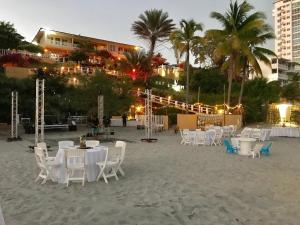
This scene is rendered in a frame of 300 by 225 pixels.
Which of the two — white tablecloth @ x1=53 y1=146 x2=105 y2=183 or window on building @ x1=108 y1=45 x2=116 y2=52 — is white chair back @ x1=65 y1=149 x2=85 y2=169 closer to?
white tablecloth @ x1=53 y1=146 x2=105 y2=183

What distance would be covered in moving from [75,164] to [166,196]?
7.84ft

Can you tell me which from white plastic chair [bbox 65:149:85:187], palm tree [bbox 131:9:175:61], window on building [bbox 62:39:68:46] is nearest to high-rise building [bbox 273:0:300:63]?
window on building [bbox 62:39:68:46]

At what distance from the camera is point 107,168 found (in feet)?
27.1

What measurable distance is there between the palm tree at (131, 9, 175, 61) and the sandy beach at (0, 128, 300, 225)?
32.5 meters

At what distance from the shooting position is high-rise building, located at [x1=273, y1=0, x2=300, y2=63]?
440 feet

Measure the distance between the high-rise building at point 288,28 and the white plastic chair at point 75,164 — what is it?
139m

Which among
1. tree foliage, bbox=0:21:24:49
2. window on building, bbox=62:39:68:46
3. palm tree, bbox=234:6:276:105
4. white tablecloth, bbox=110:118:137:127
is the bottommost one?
white tablecloth, bbox=110:118:137:127

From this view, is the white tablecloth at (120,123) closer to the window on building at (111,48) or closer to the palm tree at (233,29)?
the palm tree at (233,29)

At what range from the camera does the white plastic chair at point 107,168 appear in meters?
7.74

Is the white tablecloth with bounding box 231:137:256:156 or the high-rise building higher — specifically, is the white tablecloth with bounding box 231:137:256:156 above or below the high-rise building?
below

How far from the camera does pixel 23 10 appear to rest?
47062mm

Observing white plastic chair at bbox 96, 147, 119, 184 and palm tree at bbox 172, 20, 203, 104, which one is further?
palm tree at bbox 172, 20, 203, 104

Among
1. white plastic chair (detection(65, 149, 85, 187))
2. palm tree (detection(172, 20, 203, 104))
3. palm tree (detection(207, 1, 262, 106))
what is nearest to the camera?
white plastic chair (detection(65, 149, 85, 187))

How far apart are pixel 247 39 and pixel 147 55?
16.4 metres
